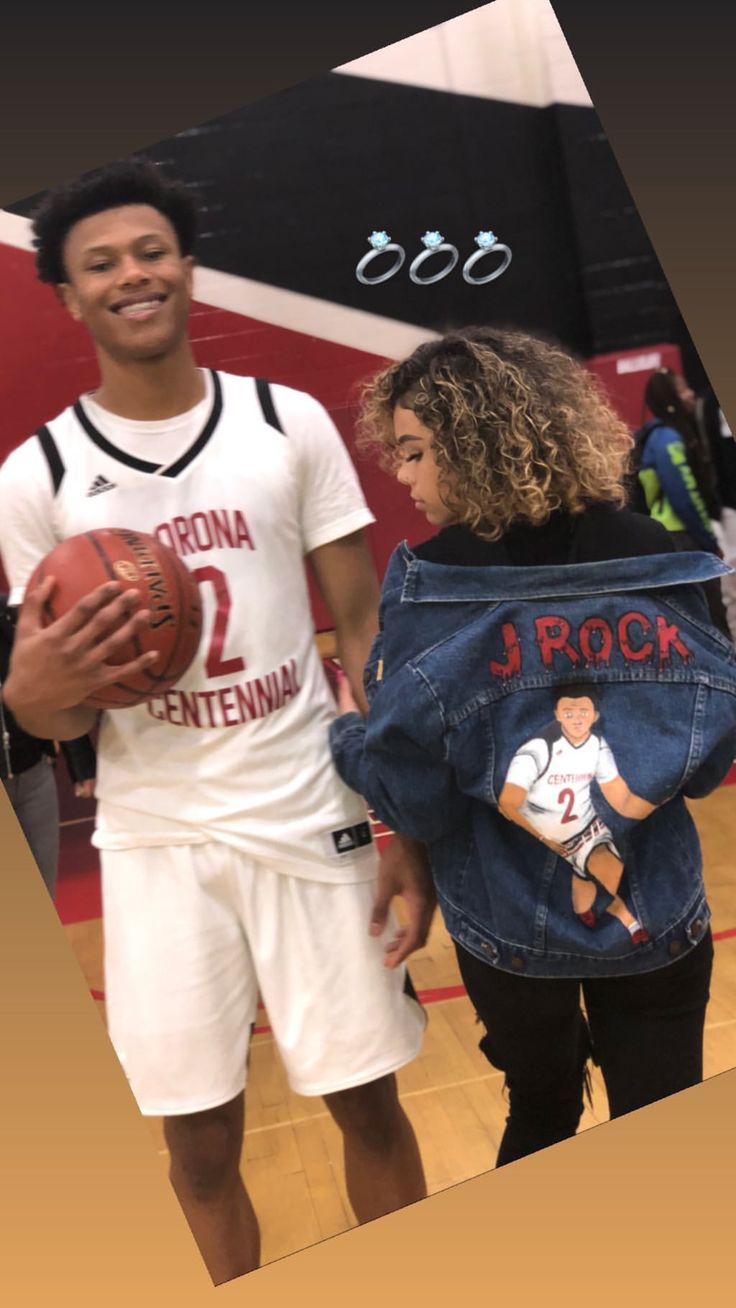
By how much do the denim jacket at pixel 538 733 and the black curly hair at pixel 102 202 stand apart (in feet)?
2.62

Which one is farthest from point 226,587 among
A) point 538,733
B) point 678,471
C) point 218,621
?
point 678,471

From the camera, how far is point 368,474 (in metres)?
2.91

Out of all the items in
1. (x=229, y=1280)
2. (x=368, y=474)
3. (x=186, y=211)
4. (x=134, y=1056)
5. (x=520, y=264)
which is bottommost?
(x=229, y=1280)

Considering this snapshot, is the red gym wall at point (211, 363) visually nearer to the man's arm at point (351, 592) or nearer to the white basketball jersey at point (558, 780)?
the man's arm at point (351, 592)

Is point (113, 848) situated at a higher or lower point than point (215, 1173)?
higher

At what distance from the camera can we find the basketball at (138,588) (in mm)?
2709

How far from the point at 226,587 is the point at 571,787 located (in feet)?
2.55

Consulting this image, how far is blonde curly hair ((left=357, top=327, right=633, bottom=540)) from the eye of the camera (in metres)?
2.82

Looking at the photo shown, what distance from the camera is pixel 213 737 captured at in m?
2.88

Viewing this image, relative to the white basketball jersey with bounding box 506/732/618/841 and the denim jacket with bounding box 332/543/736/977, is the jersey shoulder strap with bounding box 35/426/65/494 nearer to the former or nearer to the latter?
the denim jacket with bounding box 332/543/736/977

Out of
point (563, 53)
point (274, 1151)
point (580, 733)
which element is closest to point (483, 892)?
point (580, 733)

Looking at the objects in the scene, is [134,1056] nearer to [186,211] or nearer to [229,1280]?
[229,1280]

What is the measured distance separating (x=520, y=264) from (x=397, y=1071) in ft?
5.50

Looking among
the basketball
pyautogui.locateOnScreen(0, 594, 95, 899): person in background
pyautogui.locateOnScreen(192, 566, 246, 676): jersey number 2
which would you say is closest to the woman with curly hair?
pyautogui.locateOnScreen(192, 566, 246, 676): jersey number 2
